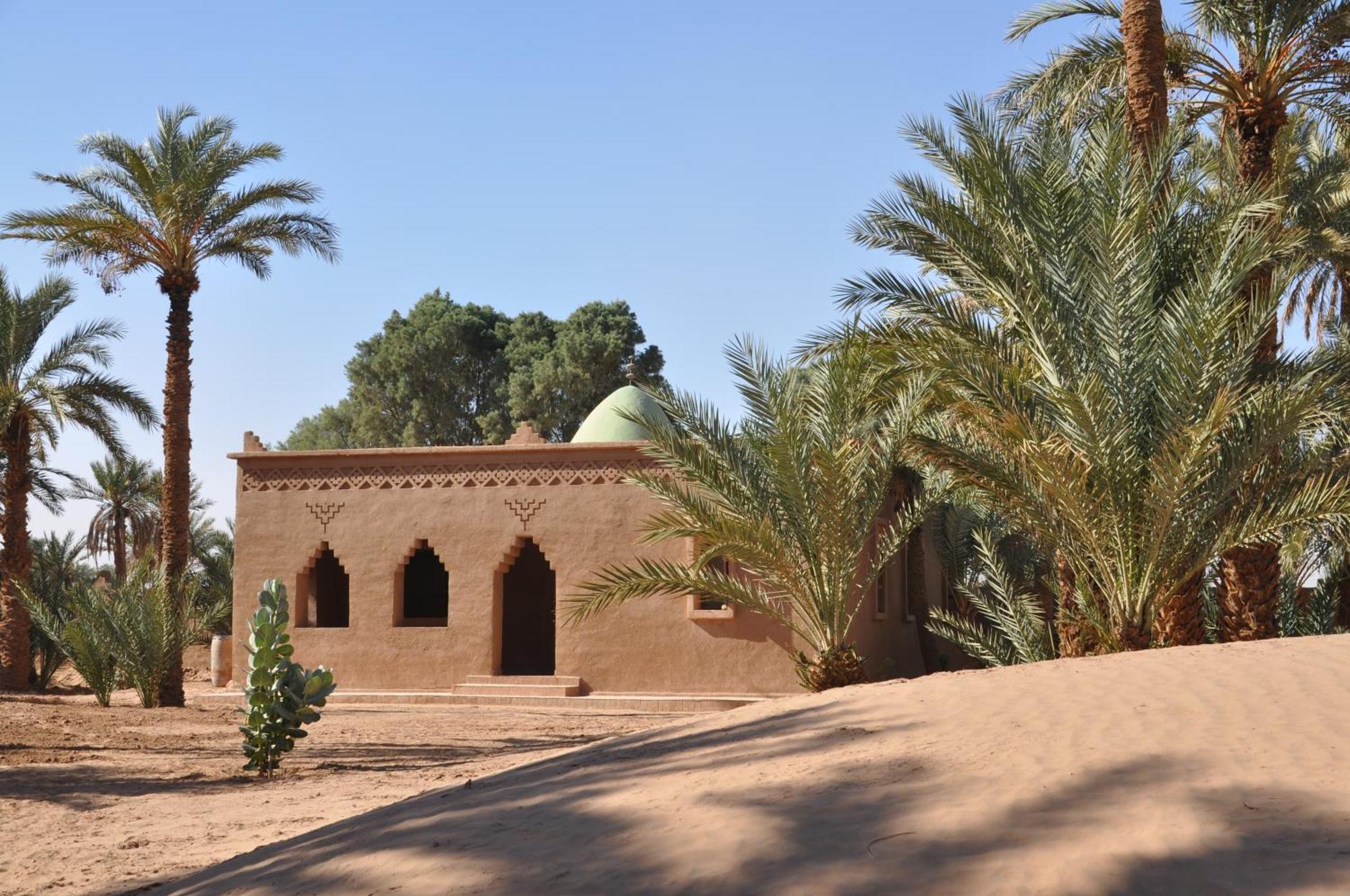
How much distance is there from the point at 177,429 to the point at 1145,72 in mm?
13052

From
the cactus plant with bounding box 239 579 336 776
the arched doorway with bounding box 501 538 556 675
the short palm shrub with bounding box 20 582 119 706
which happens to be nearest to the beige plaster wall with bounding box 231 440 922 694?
the short palm shrub with bounding box 20 582 119 706

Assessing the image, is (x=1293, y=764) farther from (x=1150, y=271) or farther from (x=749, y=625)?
(x=749, y=625)

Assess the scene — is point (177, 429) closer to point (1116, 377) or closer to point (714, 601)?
point (714, 601)

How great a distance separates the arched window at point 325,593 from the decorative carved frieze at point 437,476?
1071mm

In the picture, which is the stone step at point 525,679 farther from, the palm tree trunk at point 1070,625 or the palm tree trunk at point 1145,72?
the palm tree trunk at point 1145,72

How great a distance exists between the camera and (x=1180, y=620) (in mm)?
10398

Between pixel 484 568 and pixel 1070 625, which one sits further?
pixel 484 568

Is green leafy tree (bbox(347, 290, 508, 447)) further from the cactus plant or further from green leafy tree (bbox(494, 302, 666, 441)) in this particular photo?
the cactus plant

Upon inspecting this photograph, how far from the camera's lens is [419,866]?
15.6 ft

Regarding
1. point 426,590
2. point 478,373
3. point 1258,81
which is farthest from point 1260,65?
point 478,373

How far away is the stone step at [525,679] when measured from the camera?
58.9ft

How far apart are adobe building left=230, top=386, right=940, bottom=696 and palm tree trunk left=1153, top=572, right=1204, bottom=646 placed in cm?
697

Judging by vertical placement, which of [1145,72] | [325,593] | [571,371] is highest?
[571,371]

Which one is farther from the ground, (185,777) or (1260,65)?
(1260,65)
